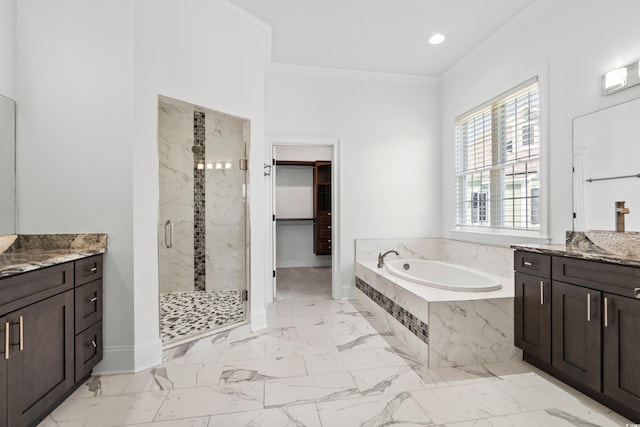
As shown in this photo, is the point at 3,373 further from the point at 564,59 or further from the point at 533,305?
the point at 564,59

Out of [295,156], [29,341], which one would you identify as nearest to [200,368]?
[29,341]

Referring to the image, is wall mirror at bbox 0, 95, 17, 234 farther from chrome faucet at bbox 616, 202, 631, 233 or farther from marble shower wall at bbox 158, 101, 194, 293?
chrome faucet at bbox 616, 202, 631, 233

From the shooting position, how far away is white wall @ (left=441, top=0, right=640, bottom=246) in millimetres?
2174

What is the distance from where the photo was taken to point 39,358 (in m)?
1.59

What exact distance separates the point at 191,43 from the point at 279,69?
1.55 metres

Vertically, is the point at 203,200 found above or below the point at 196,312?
above

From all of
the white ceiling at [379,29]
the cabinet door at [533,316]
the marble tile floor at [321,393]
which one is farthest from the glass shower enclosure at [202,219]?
the cabinet door at [533,316]

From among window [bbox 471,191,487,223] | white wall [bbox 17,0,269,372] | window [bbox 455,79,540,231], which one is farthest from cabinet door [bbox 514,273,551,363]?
white wall [bbox 17,0,269,372]

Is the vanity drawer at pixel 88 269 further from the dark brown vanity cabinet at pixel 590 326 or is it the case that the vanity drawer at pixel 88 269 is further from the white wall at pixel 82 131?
the dark brown vanity cabinet at pixel 590 326

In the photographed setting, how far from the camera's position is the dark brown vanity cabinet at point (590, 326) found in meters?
1.59

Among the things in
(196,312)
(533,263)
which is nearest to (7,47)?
(196,312)

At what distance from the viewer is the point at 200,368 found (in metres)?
2.26

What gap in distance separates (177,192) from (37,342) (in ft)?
6.18

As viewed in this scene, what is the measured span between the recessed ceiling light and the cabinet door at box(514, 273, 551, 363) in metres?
2.53
